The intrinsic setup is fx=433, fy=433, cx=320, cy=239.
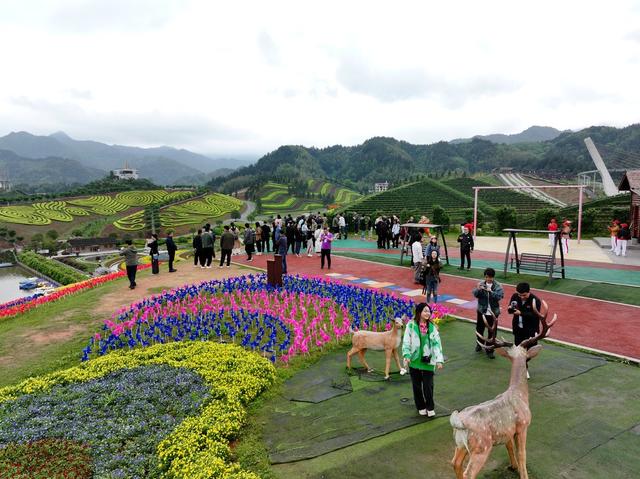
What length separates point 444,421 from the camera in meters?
5.91

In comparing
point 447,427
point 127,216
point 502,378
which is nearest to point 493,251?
point 502,378

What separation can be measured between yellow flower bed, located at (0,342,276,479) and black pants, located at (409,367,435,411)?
245cm

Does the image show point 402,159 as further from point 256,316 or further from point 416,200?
point 256,316

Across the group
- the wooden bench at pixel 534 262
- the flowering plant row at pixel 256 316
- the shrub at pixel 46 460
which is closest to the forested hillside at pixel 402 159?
the wooden bench at pixel 534 262

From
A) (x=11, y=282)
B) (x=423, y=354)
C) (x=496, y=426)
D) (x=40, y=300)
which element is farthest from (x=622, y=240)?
(x=11, y=282)

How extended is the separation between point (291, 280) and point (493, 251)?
41.2ft

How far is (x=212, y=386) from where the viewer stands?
6.98 metres

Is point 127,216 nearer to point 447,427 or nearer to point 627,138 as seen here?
point 447,427

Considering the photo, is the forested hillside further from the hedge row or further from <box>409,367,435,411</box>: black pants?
<box>409,367,435,411</box>: black pants

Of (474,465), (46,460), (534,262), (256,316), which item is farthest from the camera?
(534,262)

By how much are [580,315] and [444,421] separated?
274 inches

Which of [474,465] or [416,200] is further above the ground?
[416,200]

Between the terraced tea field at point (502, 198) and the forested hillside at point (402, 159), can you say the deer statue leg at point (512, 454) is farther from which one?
the forested hillside at point (402, 159)

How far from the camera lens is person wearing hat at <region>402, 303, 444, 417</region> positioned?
585 centimetres
